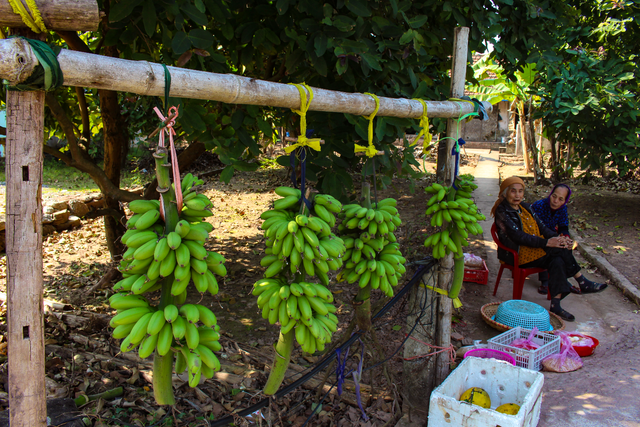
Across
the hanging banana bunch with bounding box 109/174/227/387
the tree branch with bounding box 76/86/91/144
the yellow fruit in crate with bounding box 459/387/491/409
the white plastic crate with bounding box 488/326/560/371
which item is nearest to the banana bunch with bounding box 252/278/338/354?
the hanging banana bunch with bounding box 109/174/227/387

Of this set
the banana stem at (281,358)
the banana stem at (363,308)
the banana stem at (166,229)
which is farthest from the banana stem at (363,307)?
the banana stem at (166,229)

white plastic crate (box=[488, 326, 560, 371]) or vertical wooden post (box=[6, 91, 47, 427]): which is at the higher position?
vertical wooden post (box=[6, 91, 47, 427])

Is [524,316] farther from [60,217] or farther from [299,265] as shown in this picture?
[60,217]

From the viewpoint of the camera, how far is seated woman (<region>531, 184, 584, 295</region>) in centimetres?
496

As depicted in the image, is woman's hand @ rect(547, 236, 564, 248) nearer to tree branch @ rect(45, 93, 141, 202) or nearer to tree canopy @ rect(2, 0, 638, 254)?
tree canopy @ rect(2, 0, 638, 254)

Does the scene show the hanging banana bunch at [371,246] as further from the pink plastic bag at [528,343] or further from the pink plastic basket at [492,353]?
the pink plastic bag at [528,343]

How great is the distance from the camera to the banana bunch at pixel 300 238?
5.03 feet

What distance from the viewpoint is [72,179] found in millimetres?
10008

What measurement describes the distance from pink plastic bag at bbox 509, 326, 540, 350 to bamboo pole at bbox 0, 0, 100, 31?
354 centimetres

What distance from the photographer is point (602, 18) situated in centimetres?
631

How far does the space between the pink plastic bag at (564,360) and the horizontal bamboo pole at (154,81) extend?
2.74 metres

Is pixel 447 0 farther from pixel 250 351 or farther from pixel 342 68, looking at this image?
pixel 250 351

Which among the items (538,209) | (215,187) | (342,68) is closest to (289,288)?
(342,68)

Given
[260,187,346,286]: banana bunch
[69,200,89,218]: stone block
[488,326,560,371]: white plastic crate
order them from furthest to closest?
[69,200,89,218]: stone block → [488,326,560,371]: white plastic crate → [260,187,346,286]: banana bunch
